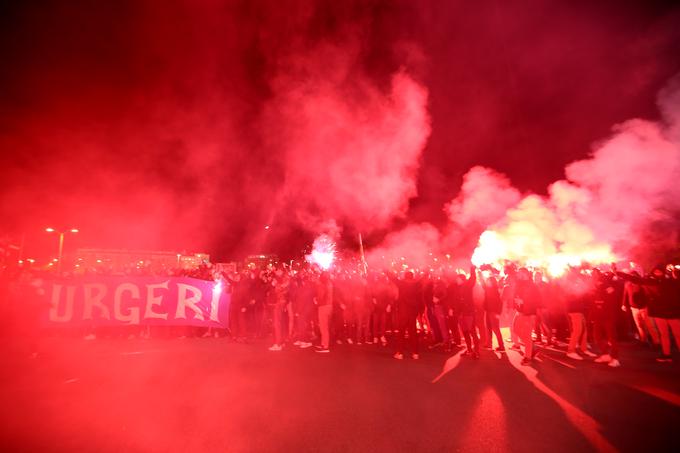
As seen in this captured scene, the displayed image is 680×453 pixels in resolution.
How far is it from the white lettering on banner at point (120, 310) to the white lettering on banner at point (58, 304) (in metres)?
1.07

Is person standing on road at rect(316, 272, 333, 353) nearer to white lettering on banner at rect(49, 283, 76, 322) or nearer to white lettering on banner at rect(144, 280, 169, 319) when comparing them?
white lettering on banner at rect(144, 280, 169, 319)

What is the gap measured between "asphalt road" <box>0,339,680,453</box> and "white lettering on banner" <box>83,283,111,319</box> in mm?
2524

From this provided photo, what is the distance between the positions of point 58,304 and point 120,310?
1.53 metres

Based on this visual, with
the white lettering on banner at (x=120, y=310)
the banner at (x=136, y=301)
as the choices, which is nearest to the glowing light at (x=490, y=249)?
the banner at (x=136, y=301)

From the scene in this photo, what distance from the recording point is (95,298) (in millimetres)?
9859

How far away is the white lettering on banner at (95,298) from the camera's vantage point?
32.2ft

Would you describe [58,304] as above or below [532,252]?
below

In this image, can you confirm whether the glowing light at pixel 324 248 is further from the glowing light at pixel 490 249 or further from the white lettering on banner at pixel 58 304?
the white lettering on banner at pixel 58 304

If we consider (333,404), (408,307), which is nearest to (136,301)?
(408,307)

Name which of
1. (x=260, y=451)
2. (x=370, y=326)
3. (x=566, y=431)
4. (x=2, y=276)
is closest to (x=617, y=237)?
(x=370, y=326)

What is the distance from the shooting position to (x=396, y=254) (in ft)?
68.7

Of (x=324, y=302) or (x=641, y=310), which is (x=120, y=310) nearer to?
(x=324, y=302)

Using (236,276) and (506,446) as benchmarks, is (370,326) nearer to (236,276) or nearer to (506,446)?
(236,276)

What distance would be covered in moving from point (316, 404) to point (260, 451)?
1.33 metres
